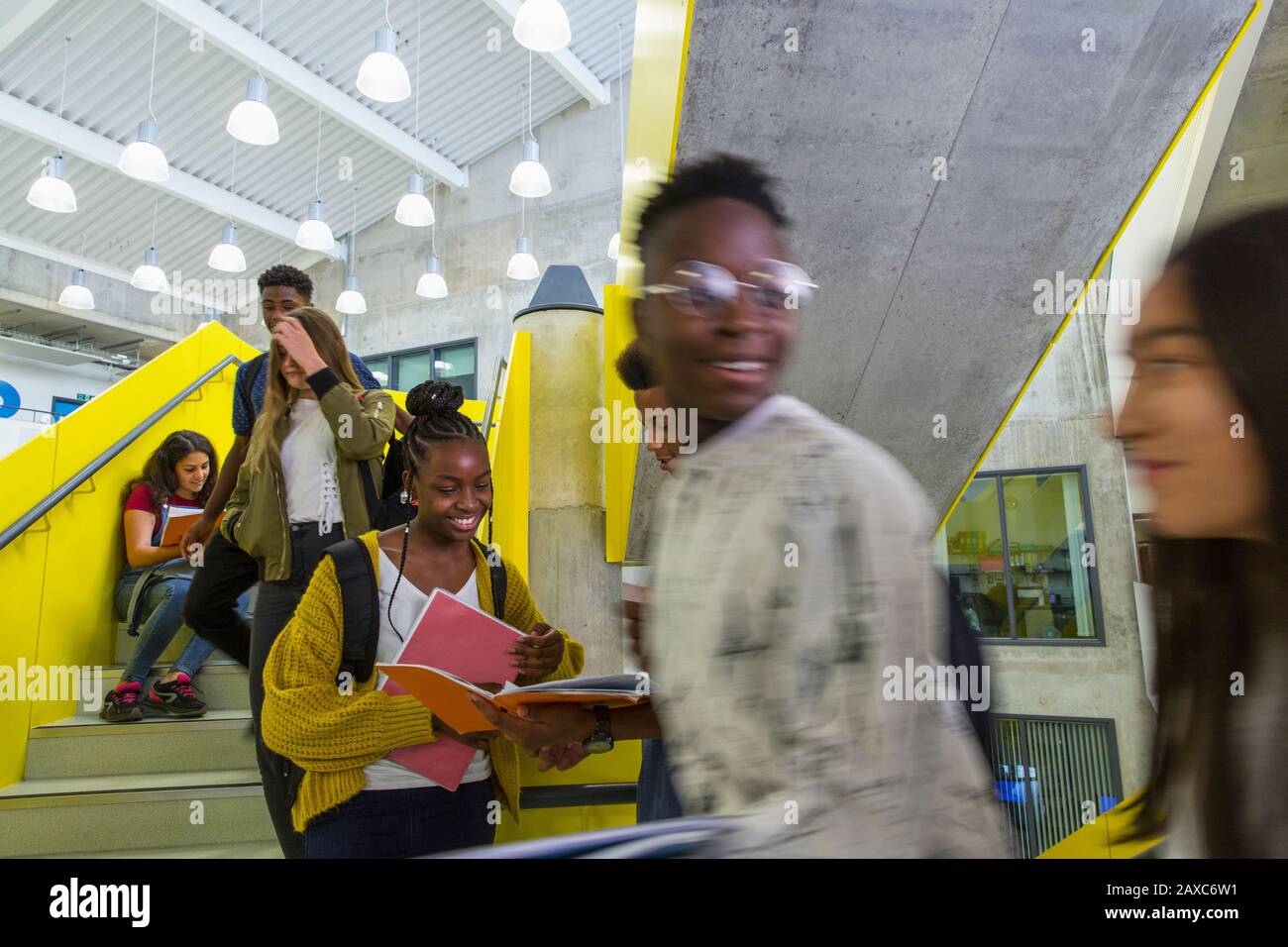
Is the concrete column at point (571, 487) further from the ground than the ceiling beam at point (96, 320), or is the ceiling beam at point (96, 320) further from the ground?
the ceiling beam at point (96, 320)

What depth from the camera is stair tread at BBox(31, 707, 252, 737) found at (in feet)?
9.35

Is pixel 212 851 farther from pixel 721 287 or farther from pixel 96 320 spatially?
pixel 96 320

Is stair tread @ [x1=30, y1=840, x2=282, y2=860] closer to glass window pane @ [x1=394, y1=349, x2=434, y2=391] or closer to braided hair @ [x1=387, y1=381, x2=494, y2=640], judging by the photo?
braided hair @ [x1=387, y1=381, x2=494, y2=640]

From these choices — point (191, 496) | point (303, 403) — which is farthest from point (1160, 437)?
point (191, 496)

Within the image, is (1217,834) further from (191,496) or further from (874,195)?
(191,496)

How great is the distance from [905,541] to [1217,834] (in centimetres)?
42

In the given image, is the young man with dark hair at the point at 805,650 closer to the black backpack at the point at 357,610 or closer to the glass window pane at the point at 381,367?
the black backpack at the point at 357,610

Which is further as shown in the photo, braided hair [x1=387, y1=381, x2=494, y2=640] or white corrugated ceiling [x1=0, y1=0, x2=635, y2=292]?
white corrugated ceiling [x1=0, y1=0, x2=635, y2=292]

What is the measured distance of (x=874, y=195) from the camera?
2455 mm

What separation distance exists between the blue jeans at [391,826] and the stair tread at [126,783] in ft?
5.14

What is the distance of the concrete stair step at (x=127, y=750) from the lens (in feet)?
9.32

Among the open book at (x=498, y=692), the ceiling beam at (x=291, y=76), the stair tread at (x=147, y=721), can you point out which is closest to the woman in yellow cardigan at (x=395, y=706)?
the open book at (x=498, y=692)

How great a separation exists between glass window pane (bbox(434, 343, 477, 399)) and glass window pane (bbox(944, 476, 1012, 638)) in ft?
27.5

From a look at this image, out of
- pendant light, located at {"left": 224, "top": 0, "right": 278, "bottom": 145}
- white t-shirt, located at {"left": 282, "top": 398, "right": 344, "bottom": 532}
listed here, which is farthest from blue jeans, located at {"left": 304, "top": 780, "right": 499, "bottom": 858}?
pendant light, located at {"left": 224, "top": 0, "right": 278, "bottom": 145}
